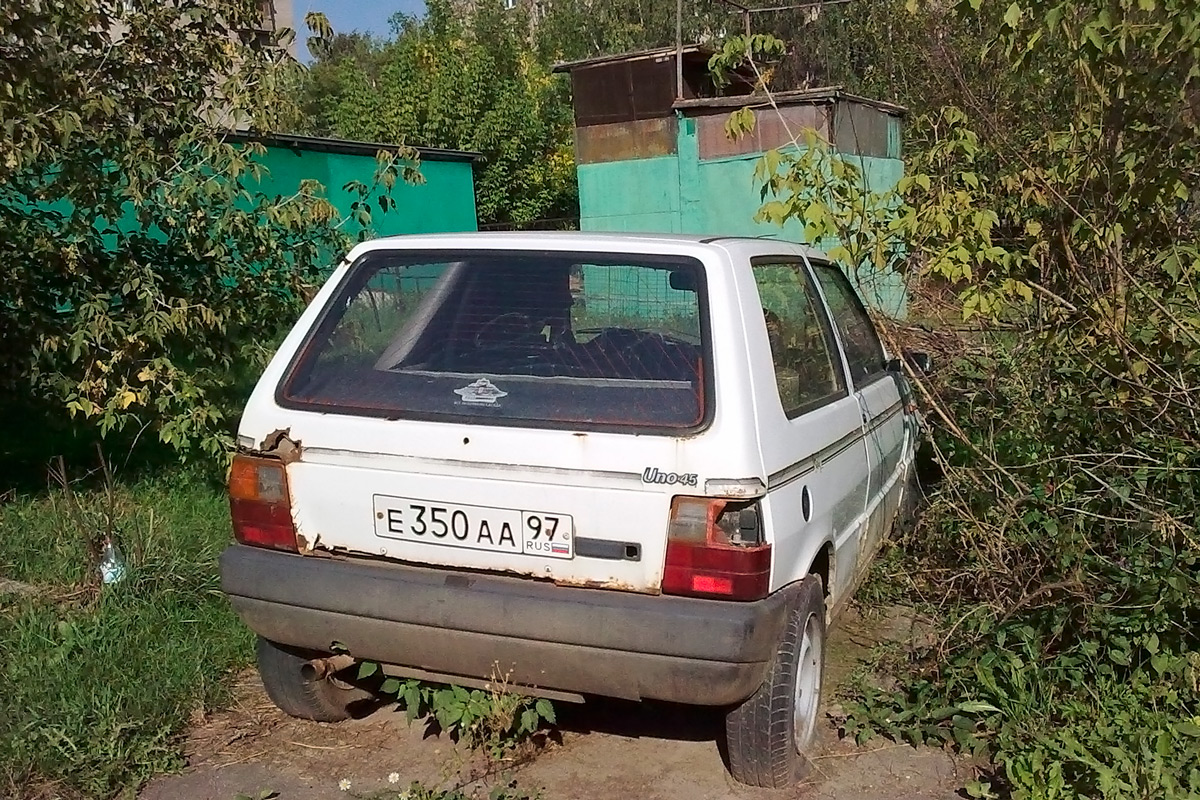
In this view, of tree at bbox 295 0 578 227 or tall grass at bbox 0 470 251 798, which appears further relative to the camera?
tree at bbox 295 0 578 227

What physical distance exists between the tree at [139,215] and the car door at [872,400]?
2381mm

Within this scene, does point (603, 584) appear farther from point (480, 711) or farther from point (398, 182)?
point (398, 182)

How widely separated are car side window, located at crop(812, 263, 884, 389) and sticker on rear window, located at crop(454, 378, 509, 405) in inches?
58.3

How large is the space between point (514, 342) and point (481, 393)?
22 centimetres

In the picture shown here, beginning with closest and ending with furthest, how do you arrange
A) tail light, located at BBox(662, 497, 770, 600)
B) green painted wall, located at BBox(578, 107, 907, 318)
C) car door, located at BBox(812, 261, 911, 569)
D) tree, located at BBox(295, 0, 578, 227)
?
tail light, located at BBox(662, 497, 770, 600) < car door, located at BBox(812, 261, 911, 569) < green painted wall, located at BBox(578, 107, 907, 318) < tree, located at BBox(295, 0, 578, 227)

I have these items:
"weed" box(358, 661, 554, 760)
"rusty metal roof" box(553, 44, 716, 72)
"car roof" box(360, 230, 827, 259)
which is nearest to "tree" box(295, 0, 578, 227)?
"rusty metal roof" box(553, 44, 716, 72)

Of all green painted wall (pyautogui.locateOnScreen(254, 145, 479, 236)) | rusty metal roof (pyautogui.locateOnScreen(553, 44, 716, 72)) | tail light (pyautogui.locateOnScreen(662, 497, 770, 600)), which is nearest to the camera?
tail light (pyautogui.locateOnScreen(662, 497, 770, 600))

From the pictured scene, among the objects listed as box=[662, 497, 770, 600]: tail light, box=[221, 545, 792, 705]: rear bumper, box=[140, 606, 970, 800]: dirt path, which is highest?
box=[662, 497, 770, 600]: tail light

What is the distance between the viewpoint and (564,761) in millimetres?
3322

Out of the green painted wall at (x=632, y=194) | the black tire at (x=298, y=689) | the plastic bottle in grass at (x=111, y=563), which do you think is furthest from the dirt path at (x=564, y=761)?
the green painted wall at (x=632, y=194)

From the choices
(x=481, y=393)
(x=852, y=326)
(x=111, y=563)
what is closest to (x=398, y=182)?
(x=111, y=563)

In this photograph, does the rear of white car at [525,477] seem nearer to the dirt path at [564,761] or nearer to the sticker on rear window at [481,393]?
the sticker on rear window at [481,393]

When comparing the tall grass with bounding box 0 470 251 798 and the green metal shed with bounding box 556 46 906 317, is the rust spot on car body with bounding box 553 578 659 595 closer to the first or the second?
the tall grass with bounding box 0 470 251 798

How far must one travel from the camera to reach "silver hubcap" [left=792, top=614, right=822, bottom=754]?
Result: 3086 mm
